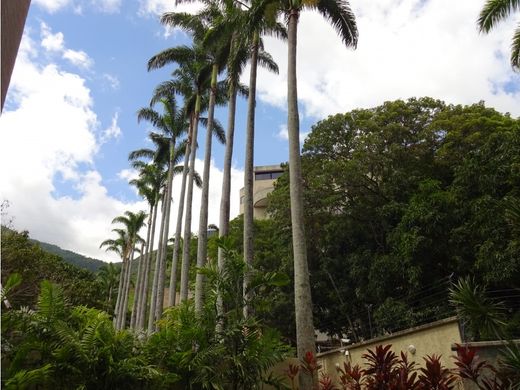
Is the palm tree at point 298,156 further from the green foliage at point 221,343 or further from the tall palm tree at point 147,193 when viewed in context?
the tall palm tree at point 147,193

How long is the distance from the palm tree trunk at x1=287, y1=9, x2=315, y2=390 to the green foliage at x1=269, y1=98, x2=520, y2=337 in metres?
7.83

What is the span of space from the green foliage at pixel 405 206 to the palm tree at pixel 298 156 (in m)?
7.52

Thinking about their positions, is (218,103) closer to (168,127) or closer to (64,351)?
(168,127)

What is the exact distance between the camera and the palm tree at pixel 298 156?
10.1m

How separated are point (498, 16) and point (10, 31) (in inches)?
527

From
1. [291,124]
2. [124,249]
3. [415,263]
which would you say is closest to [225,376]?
[291,124]

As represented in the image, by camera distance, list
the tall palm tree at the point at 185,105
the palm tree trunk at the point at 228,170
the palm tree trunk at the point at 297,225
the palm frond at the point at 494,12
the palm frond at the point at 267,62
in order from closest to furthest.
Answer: the palm tree trunk at the point at 297,225 → the palm frond at the point at 494,12 → the palm tree trunk at the point at 228,170 → the palm frond at the point at 267,62 → the tall palm tree at the point at 185,105

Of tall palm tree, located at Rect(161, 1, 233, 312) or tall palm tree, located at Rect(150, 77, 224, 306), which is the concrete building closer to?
tall palm tree, located at Rect(161, 1, 233, 312)

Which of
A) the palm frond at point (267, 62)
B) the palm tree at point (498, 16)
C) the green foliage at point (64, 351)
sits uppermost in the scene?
the palm frond at point (267, 62)

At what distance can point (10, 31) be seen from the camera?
3971 mm

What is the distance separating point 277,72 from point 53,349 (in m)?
15.5

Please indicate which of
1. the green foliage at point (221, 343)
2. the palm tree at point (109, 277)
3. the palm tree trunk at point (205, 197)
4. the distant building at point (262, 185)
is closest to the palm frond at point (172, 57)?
the palm tree trunk at point (205, 197)

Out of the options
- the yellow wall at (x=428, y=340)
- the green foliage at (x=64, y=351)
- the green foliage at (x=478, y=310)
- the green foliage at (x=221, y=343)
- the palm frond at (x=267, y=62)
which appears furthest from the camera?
the palm frond at (x=267, y=62)

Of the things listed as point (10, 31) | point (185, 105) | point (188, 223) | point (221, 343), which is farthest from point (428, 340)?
point (185, 105)
